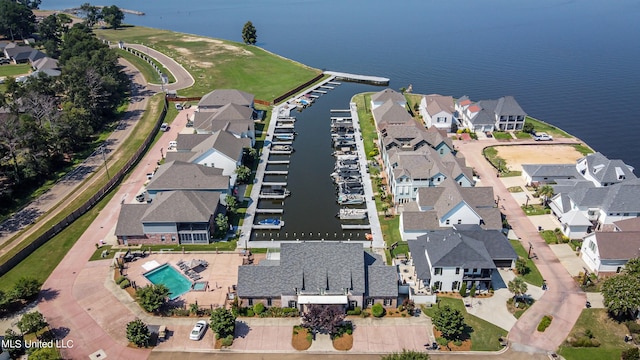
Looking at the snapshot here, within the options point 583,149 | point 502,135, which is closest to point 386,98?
point 502,135

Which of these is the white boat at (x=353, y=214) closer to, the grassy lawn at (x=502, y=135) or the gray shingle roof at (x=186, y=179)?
the gray shingle roof at (x=186, y=179)

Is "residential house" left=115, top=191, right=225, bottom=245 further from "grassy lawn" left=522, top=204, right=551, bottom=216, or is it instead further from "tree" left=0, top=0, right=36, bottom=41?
"tree" left=0, top=0, right=36, bottom=41

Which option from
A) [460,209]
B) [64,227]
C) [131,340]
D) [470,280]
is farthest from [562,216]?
[64,227]

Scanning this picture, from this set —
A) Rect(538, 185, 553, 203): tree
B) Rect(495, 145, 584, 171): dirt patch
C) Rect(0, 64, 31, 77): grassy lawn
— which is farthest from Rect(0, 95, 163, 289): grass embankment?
Rect(495, 145, 584, 171): dirt patch

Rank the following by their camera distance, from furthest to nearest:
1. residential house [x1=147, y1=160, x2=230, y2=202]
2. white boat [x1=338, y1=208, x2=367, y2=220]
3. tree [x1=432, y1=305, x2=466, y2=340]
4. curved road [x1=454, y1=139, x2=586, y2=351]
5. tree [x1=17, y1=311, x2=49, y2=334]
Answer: white boat [x1=338, y1=208, x2=367, y2=220], residential house [x1=147, y1=160, x2=230, y2=202], curved road [x1=454, y1=139, x2=586, y2=351], tree [x1=432, y1=305, x2=466, y2=340], tree [x1=17, y1=311, x2=49, y2=334]

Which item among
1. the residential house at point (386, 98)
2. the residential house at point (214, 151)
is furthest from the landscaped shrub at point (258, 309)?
the residential house at point (386, 98)
